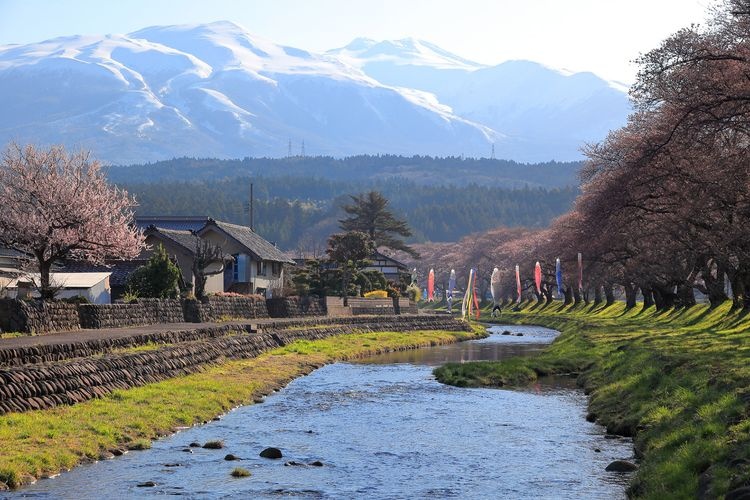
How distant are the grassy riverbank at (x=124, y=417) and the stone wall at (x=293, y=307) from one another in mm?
24172

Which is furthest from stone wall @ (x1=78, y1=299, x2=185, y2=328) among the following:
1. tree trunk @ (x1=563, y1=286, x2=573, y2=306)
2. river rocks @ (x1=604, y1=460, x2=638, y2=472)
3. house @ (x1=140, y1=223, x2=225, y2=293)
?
tree trunk @ (x1=563, y1=286, x2=573, y2=306)

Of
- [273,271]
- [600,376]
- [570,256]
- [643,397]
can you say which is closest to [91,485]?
[643,397]

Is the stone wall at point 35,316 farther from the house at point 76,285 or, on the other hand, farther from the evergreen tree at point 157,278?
the house at point 76,285

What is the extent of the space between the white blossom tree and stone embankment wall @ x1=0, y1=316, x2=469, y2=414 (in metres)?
7.41

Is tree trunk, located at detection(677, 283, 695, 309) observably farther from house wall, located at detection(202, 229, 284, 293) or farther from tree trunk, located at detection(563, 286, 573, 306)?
tree trunk, located at detection(563, 286, 573, 306)

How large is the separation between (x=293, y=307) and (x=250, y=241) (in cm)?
1942

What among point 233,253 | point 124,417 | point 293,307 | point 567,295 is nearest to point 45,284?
point 124,417

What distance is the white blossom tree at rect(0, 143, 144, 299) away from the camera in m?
46.9

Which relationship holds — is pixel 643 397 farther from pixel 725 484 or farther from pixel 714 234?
pixel 714 234

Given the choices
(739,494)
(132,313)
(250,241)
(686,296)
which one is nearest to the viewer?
(739,494)

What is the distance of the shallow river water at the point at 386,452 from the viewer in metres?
18.4

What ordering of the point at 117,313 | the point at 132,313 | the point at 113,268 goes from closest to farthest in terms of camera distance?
the point at 117,313
the point at 132,313
the point at 113,268

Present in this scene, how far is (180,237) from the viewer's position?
7400 cm

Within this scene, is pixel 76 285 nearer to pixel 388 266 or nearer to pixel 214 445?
pixel 214 445
